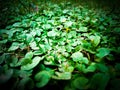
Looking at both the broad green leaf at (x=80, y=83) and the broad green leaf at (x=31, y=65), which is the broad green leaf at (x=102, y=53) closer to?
the broad green leaf at (x=80, y=83)

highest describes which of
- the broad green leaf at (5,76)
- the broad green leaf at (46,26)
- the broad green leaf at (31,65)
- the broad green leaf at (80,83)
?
the broad green leaf at (46,26)

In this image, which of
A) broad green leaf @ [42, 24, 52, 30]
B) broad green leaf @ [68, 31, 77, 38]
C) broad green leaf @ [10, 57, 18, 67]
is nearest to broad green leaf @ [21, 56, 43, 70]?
broad green leaf @ [10, 57, 18, 67]

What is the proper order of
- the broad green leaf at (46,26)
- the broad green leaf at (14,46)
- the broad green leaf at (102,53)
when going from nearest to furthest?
the broad green leaf at (102,53) → the broad green leaf at (14,46) → the broad green leaf at (46,26)

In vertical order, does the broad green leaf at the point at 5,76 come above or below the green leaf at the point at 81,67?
above

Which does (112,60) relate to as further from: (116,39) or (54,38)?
(54,38)

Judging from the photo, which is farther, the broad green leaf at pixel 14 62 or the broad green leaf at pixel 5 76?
the broad green leaf at pixel 14 62

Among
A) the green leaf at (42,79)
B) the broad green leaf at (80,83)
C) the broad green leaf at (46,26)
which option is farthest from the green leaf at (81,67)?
the broad green leaf at (46,26)

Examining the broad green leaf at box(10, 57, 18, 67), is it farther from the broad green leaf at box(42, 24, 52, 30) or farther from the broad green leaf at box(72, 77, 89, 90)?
the broad green leaf at box(42, 24, 52, 30)

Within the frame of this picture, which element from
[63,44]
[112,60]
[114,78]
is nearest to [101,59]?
[112,60]

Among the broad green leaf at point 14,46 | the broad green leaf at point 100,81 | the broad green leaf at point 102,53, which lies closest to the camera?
the broad green leaf at point 100,81
